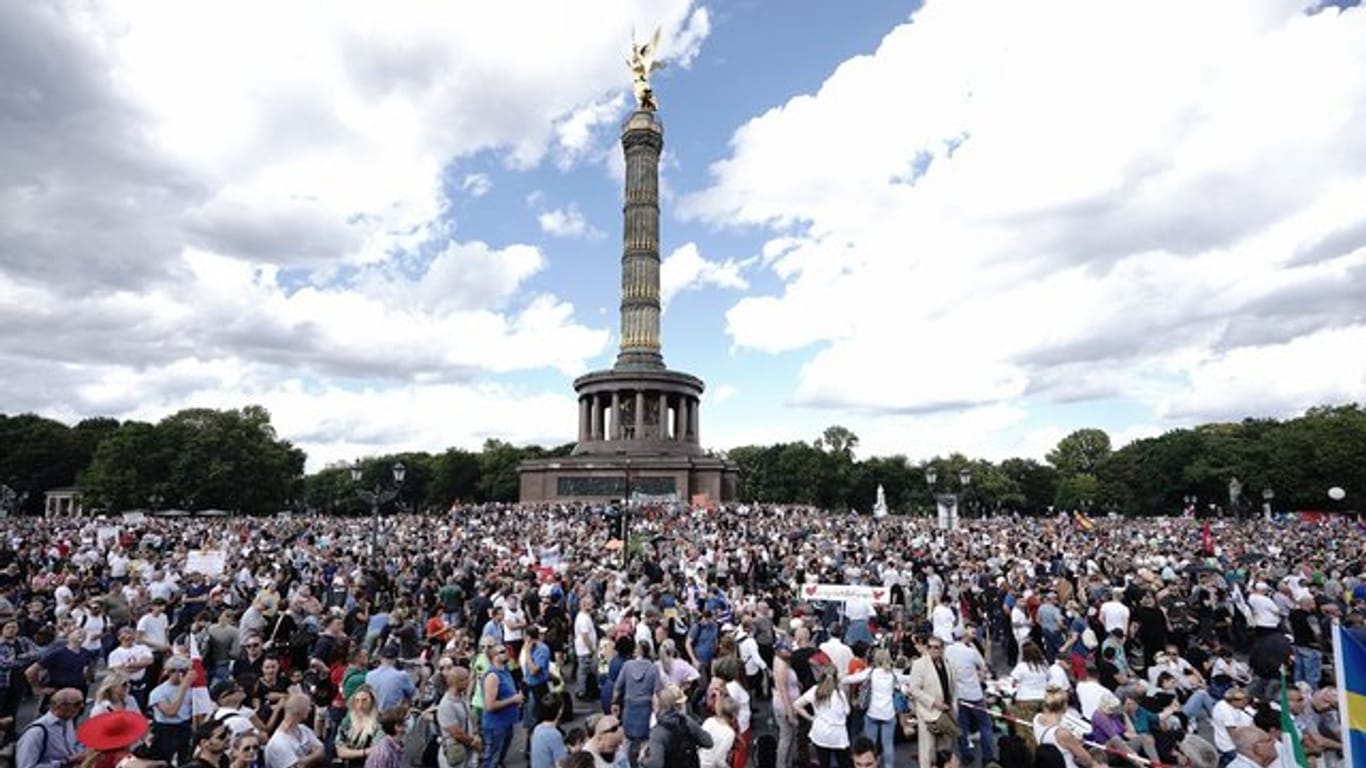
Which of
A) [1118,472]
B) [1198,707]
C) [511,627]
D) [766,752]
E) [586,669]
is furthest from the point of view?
[1118,472]

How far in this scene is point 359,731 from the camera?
6.26m

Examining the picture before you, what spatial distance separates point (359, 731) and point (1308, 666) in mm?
12646

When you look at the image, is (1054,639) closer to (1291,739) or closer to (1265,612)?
(1265,612)

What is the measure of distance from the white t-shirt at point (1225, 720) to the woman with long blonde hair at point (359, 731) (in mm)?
7296

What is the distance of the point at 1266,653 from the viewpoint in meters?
9.91

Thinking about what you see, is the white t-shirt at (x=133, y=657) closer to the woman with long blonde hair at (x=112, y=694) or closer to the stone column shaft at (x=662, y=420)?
the woman with long blonde hair at (x=112, y=694)

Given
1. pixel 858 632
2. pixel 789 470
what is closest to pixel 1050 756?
pixel 858 632

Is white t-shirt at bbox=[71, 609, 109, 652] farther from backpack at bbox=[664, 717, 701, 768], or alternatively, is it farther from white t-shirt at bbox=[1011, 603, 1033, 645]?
white t-shirt at bbox=[1011, 603, 1033, 645]

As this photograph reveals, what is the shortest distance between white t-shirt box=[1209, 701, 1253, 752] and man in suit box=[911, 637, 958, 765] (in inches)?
92.7

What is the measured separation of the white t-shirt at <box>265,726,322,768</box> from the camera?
19.2ft

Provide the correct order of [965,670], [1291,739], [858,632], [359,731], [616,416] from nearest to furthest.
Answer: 1. [1291,739]
2. [359,731]
3. [965,670]
4. [858,632]
5. [616,416]

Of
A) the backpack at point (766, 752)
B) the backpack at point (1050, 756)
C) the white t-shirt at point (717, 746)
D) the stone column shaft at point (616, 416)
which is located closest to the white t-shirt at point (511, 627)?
the backpack at point (766, 752)

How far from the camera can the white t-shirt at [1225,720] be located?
6.90 metres

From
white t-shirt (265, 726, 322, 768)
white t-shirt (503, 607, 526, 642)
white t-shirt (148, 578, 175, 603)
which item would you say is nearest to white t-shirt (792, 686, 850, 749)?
white t-shirt (265, 726, 322, 768)
